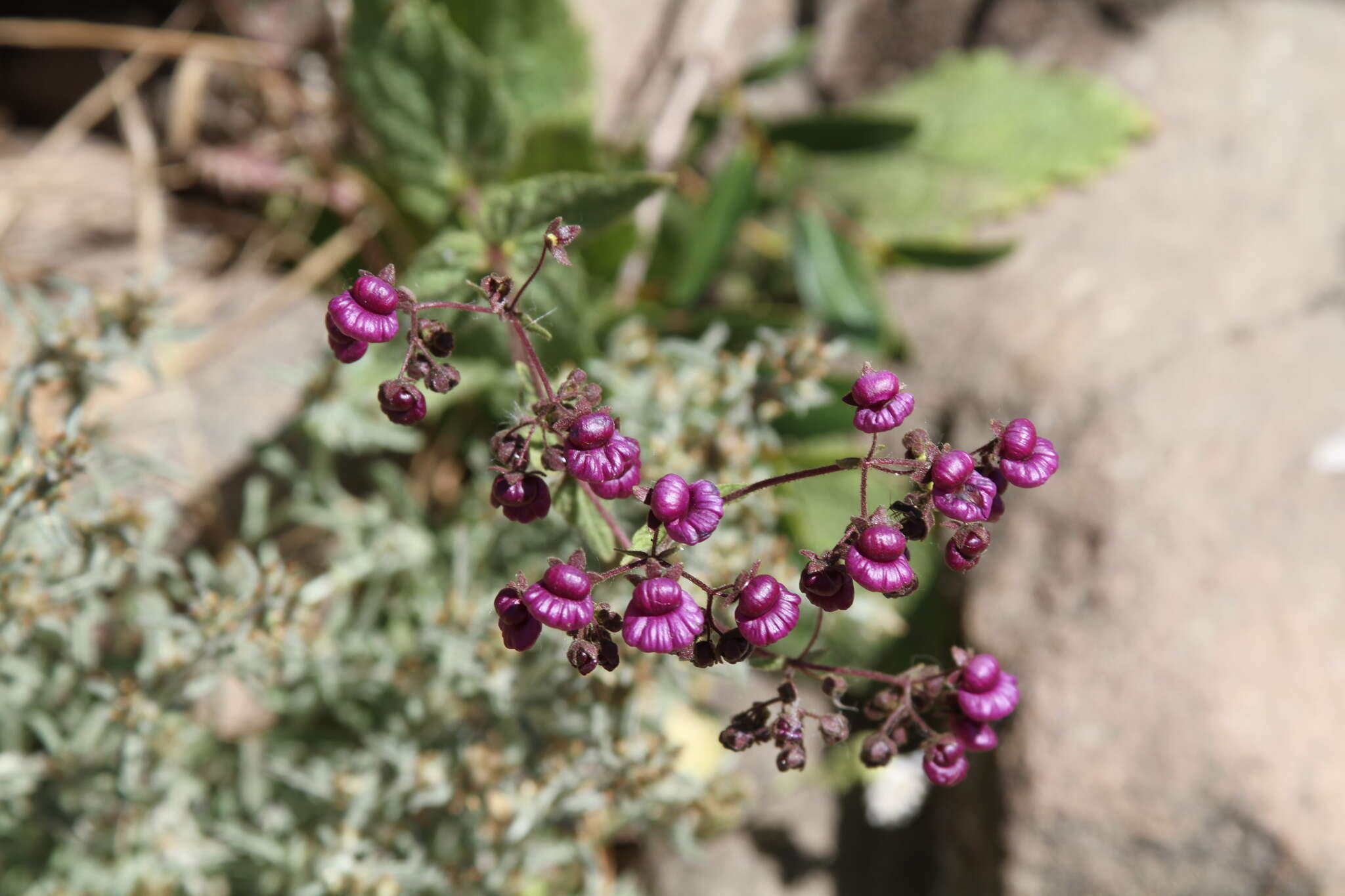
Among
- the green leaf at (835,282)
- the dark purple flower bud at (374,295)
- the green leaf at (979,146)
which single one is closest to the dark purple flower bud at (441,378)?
the dark purple flower bud at (374,295)

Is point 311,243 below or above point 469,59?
below

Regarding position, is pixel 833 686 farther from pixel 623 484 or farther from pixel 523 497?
pixel 523 497

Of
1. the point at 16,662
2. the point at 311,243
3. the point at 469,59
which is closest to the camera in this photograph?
the point at 16,662

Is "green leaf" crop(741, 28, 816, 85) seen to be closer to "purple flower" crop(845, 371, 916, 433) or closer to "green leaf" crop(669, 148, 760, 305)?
"green leaf" crop(669, 148, 760, 305)

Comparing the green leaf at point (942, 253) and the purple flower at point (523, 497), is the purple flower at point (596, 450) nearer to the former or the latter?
the purple flower at point (523, 497)

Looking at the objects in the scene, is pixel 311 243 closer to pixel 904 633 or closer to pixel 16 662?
pixel 16 662

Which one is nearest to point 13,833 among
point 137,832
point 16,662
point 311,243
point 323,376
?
point 137,832
